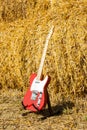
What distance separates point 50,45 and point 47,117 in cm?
111

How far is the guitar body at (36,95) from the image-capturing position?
17.0 feet

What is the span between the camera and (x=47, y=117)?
522cm

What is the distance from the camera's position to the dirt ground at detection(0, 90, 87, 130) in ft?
16.1

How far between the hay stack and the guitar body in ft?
1.91

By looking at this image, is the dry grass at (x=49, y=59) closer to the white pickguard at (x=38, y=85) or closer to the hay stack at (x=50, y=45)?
the hay stack at (x=50, y=45)

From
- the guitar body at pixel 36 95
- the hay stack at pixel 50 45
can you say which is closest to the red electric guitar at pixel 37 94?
the guitar body at pixel 36 95

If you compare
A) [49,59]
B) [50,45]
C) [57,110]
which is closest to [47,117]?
[57,110]

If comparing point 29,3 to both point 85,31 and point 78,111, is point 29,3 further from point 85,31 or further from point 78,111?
point 78,111

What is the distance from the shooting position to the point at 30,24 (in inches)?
244

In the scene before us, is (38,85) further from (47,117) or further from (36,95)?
(47,117)

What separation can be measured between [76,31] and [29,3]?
1.13 metres

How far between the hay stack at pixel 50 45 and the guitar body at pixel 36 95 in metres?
0.58

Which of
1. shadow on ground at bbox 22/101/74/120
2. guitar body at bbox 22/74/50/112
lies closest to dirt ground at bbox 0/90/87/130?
shadow on ground at bbox 22/101/74/120

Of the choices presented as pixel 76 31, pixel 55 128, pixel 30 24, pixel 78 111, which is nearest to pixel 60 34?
pixel 76 31
